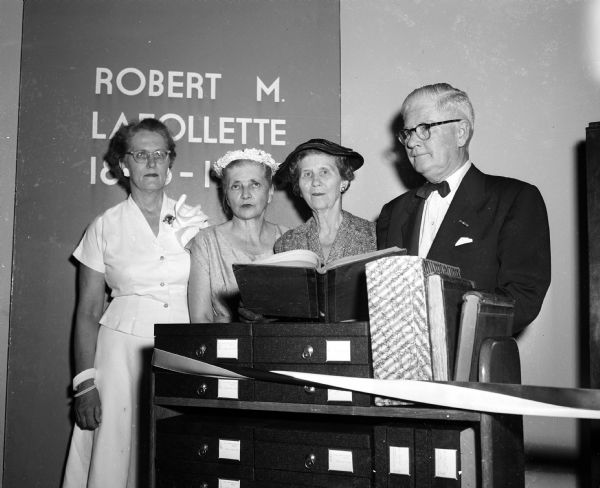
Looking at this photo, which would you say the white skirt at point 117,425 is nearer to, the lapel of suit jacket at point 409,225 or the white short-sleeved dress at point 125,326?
the white short-sleeved dress at point 125,326

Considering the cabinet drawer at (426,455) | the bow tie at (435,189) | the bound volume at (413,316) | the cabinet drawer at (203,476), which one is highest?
the bow tie at (435,189)

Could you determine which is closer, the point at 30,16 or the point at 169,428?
the point at 169,428

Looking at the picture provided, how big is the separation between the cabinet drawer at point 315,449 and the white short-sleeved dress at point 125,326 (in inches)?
51.8

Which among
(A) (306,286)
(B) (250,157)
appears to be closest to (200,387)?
(A) (306,286)

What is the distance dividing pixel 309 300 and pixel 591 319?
1.63 meters

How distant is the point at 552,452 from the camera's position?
13.7ft

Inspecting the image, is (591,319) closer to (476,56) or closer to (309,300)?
(309,300)

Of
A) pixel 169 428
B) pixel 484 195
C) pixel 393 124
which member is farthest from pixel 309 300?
pixel 393 124

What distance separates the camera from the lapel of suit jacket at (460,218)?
9.89ft

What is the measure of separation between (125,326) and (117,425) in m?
0.51

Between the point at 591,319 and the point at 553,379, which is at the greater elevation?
the point at 591,319

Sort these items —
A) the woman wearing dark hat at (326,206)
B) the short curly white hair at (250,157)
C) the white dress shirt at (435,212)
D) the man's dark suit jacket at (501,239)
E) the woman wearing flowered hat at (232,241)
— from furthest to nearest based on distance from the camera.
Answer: the short curly white hair at (250,157)
the woman wearing flowered hat at (232,241)
the woman wearing dark hat at (326,206)
the white dress shirt at (435,212)
the man's dark suit jacket at (501,239)

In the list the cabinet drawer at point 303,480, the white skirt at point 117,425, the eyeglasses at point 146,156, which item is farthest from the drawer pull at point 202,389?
the eyeglasses at point 146,156

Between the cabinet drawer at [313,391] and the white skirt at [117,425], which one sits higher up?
the cabinet drawer at [313,391]
